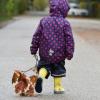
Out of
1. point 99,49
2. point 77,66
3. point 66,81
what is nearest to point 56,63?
point 66,81

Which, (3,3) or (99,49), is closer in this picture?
(99,49)

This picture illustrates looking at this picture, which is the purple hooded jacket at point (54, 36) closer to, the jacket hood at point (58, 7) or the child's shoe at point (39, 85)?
the jacket hood at point (58, 7)

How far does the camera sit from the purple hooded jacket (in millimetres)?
8914

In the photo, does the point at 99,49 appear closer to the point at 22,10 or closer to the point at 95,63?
the point at 95,63

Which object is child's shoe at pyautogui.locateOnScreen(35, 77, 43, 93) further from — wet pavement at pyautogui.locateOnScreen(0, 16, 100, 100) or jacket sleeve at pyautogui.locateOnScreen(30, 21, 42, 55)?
jacket sleeve at pyautogui.locateOnScreen(30, 21, 42, 55)

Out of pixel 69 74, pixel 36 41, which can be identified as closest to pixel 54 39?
pixel 36 41

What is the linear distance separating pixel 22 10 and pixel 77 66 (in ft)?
170

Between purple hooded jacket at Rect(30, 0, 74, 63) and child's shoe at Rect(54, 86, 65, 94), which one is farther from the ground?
purple hooded jacket at Rect(30, 0, 74, 63)

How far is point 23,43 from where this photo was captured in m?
21.0

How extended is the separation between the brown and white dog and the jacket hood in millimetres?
1056

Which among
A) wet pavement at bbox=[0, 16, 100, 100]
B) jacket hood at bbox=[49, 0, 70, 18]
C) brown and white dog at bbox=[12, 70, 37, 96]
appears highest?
jacket hood at bbox=[49, 0, 70, 18]

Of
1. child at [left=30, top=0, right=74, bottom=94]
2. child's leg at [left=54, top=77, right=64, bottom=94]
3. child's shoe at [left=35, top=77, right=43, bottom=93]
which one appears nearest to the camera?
child's shoe at [left=35, top=77, right=43, bottom=93]

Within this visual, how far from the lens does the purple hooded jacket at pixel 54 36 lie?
891 cm

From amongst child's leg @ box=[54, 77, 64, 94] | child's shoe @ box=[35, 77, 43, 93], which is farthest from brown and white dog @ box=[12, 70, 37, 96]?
child's leg @ box=[54, 77, 64, 94]
